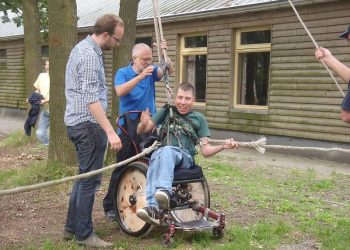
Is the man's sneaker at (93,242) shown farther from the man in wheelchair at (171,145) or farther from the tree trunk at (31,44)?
the tree trunk at (31,44)

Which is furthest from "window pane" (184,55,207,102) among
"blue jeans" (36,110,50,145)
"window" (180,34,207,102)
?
"blue jeans" (36,110,50,145)

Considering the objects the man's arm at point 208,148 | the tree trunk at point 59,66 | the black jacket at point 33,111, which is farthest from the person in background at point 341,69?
the black jacket at point 33,111

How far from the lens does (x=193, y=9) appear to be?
13852mm

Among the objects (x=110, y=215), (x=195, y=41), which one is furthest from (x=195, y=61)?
(x=110, y=215)

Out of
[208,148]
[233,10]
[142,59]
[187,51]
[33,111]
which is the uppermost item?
[233,10]

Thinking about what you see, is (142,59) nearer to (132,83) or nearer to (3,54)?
(132,83)

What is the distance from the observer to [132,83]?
17.0 ft

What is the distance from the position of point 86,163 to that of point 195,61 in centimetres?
1022

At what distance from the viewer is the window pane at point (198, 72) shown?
14.4 metres

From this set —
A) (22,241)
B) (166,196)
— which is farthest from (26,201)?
(166,196)

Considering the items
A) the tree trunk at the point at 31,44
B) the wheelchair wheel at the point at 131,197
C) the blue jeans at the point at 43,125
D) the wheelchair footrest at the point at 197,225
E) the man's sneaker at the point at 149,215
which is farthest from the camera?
the tree trunk at the point at 31,44

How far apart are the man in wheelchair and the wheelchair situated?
0.39 ft

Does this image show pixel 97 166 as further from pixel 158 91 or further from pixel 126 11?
pixel 158 91

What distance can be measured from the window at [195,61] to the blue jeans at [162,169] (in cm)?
956
